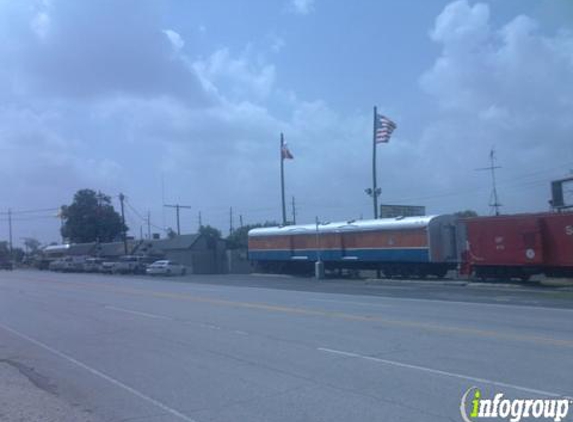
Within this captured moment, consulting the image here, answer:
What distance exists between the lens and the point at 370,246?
46.6 metres

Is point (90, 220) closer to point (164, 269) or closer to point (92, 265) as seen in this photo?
point (92, 265)

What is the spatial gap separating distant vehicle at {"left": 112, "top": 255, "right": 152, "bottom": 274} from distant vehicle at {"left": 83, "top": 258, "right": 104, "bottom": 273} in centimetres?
638

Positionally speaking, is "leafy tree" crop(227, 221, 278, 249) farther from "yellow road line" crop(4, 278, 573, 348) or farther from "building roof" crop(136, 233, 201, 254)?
"yellow road line" crop(4, 278, 573, 348)

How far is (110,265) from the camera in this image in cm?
7062

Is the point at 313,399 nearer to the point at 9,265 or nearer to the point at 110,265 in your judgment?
the point at 110,265

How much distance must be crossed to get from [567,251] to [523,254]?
225 centimetres

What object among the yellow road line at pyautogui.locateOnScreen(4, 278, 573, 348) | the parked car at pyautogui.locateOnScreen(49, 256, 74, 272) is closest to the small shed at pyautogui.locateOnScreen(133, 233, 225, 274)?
the parked car at pyautogui.locateOnScreen(49, 256, 74, 272)

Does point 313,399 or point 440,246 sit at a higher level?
point 440,246

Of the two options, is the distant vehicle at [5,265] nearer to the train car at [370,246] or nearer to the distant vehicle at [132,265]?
the distant vehicle at [132,265]

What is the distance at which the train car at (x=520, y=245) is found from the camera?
112 feet

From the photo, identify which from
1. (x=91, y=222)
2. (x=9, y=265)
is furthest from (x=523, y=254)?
(x=91, y=222)

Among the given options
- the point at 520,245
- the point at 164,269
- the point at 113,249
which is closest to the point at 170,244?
the point at 113,249

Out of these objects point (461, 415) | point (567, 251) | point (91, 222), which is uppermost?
point (91, 222)

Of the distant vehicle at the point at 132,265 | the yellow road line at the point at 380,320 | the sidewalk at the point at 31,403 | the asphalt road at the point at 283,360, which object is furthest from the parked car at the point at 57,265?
the sidewalk at the point at 31,403
